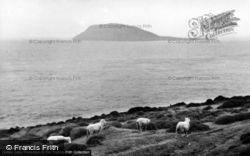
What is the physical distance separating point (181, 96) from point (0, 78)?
1938 inches

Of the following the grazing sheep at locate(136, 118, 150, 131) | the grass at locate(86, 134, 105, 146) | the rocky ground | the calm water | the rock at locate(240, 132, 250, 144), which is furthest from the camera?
the calm water

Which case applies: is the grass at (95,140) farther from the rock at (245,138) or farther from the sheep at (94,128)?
the rock at (245,138)

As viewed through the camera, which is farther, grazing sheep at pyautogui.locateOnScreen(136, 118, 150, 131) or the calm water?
the calm water

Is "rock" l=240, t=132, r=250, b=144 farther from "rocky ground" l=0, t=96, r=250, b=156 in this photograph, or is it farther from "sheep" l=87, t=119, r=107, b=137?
"sheep" l=87, t=119, r=107, b=137

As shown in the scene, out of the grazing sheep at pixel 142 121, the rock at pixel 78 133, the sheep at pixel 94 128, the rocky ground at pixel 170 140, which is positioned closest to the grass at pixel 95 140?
the rocky ground at pixel 170 140

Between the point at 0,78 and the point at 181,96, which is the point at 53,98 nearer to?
the point at 181,96

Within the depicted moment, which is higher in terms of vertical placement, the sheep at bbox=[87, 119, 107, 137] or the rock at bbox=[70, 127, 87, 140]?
the sheep at bbox=[87, 119, 107, 137]

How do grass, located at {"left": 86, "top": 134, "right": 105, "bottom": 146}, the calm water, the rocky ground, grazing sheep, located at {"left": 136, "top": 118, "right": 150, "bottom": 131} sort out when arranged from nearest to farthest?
1. the rocky ground
2. grass, located at {"left": 86, "top": 134, "right": 105, "bottom": 146}
3. grazing sheep, located at {"left": 136, "top": 118, "right": 150, "bottom": 131}
4. the calm water

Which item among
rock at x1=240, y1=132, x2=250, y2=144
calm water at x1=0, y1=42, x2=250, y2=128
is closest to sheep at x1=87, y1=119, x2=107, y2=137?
rock at x1=240, y1=132, x2=250, y2=144

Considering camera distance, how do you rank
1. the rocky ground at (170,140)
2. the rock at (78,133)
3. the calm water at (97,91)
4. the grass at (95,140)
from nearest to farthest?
the rocky ground at (170,140)
the grass at (95,140)
the rock at (78,133)
the calm water at (97,91)

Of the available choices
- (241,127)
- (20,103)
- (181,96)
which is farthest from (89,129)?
(181,96)

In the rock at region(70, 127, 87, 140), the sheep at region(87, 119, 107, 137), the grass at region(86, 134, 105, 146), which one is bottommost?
the rock at region(70, 127, 87, 140)

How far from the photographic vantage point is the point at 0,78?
9438 cm

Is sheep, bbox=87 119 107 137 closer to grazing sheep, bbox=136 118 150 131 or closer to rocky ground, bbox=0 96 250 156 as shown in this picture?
rocky ground, bbox=0 96 250 156
